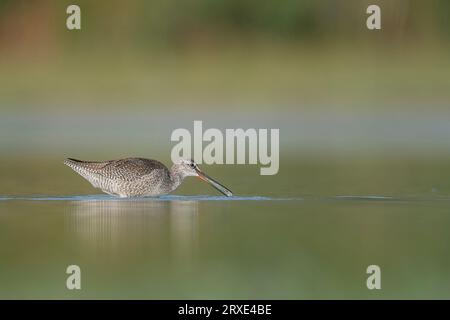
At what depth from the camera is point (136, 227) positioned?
40.5 feet

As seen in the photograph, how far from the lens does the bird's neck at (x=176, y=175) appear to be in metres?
14.4

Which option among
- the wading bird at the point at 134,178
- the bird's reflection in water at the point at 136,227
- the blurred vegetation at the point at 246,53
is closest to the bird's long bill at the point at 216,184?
the wading bird at the point at 134,178

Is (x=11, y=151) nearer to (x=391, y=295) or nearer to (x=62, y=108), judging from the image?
(x=62, y=108)

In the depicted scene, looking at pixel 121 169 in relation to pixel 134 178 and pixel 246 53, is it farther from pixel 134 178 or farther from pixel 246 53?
pixel 246 53

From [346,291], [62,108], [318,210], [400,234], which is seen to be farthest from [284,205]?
[62,108]

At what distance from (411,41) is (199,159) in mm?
7693

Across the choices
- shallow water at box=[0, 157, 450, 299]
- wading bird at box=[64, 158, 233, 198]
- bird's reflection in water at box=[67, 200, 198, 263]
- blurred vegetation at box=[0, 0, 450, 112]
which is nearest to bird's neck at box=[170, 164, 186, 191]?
wading bird at box=[64, 158, 233, 198]

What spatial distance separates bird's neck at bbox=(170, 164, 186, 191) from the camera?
14375 mm

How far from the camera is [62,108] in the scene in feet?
71.6

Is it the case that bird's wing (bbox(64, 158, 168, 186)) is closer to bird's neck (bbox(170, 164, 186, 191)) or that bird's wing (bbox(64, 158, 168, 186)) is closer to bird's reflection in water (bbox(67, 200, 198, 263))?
bird's neck (bbox(170, 164, 186, 191))

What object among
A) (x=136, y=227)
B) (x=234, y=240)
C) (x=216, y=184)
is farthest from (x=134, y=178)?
(x=234, y=240)

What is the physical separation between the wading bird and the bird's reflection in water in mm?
244

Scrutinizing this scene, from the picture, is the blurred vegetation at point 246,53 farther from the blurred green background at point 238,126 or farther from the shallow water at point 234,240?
the shallow water at point 234,240

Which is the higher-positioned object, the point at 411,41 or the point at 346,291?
→ the point at 411,41
